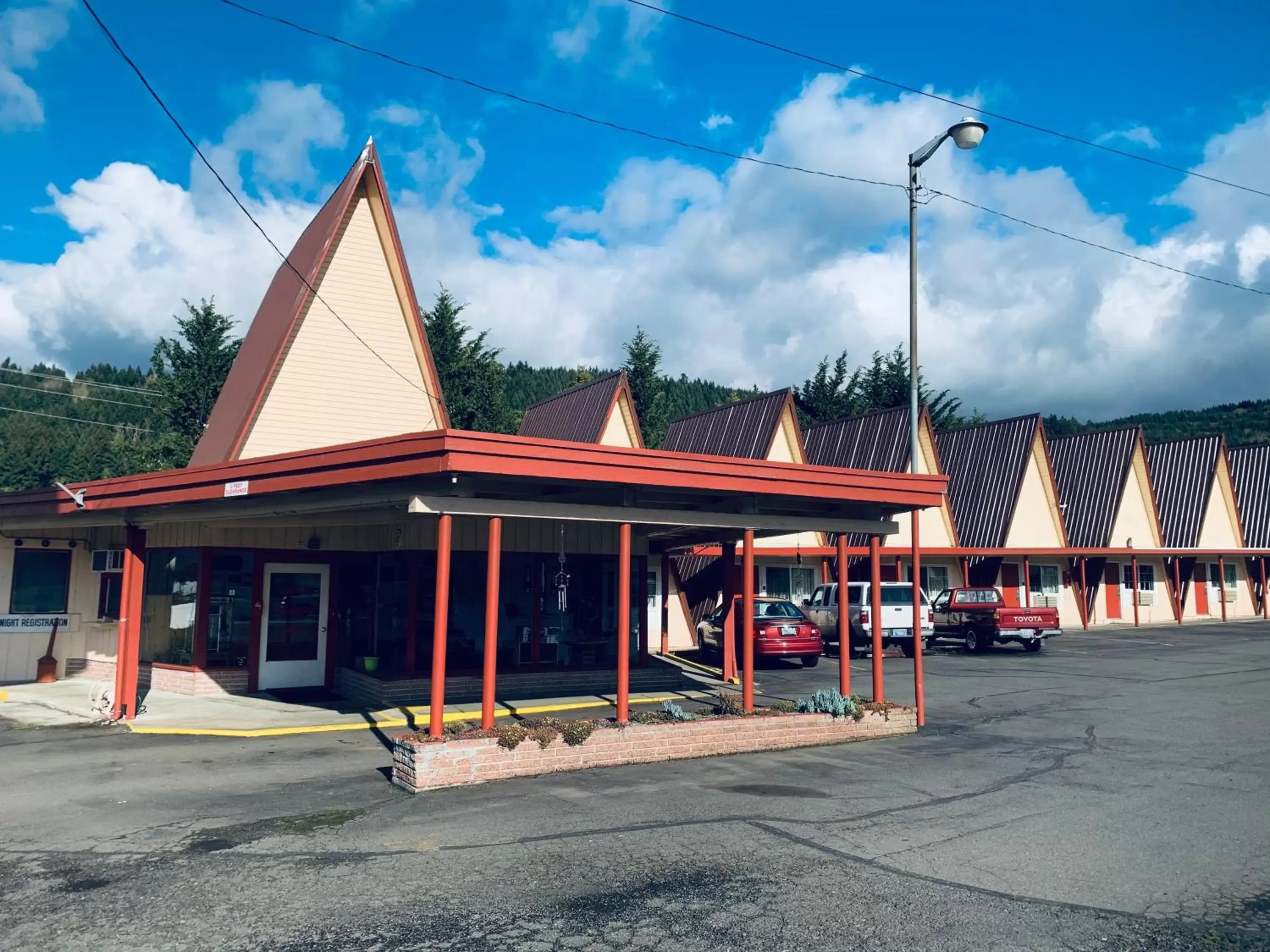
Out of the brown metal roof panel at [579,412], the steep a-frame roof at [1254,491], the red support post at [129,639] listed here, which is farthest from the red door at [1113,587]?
the red support post at [129,639]

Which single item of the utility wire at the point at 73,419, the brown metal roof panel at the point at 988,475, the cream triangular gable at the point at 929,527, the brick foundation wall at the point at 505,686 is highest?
the utility wire at the point at 73,419

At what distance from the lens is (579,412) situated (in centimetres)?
3234

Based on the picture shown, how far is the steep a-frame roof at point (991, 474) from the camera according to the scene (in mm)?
35625

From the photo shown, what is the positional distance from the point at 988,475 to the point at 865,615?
1444 centimetres

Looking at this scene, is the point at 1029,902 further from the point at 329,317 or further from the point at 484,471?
the point at 329,317

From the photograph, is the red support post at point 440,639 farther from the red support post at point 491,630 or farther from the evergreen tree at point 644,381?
the evergreen tree at point 644,381

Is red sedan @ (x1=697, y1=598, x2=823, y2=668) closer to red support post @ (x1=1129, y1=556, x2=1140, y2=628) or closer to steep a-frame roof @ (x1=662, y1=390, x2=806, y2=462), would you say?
steep a-frame roof @ (x1=662, y1=390, x2=806, y2=462)

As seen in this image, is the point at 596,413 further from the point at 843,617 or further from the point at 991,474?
the point at 843,617

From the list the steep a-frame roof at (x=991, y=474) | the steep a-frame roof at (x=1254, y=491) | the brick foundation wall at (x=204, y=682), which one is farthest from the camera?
the steep a-frame roof at (x=1254, y=491)

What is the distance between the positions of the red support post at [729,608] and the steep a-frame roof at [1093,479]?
23.4 metres

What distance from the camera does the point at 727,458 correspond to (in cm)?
1174

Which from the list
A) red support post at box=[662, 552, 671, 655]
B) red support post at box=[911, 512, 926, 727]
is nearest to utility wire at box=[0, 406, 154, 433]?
red support post at box=[662, 552, 671, 655]

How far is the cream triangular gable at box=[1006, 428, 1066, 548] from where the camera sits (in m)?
35.7

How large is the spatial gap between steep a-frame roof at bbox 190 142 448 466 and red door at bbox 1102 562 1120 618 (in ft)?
96.6
